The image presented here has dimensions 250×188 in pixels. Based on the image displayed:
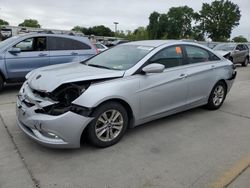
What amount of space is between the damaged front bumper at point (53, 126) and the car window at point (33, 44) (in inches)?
174

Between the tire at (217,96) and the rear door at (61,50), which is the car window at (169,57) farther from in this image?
the rear door at (61,50)

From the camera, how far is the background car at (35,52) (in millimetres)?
7371

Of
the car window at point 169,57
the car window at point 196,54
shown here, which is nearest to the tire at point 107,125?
the car window at point 169,57

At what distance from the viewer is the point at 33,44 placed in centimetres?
792

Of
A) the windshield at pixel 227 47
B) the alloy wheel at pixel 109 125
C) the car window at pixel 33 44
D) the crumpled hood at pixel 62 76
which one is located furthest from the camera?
the windshield at pixel 227 47

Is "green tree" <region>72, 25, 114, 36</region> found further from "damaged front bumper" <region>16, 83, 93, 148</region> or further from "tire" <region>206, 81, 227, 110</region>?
"damaged front bumper" <region>16, 83, 93, 148</region>

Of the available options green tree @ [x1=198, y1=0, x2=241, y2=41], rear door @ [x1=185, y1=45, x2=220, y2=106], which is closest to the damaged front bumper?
rear door @ [x1=185, y1=45, x2=220, y2=106]

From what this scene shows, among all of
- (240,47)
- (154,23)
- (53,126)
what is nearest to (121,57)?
(53,126)

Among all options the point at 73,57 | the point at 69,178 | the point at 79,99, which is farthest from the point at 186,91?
the point at 73,57

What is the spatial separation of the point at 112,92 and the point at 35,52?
4.75 m

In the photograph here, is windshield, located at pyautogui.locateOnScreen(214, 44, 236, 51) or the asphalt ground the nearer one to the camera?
the asphalt ground

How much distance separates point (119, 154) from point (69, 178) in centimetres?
87

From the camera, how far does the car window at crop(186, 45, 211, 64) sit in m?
5.39

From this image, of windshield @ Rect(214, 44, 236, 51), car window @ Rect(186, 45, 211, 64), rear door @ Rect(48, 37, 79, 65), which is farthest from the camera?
windshield @ Rect(214, 44, 236, 51)
